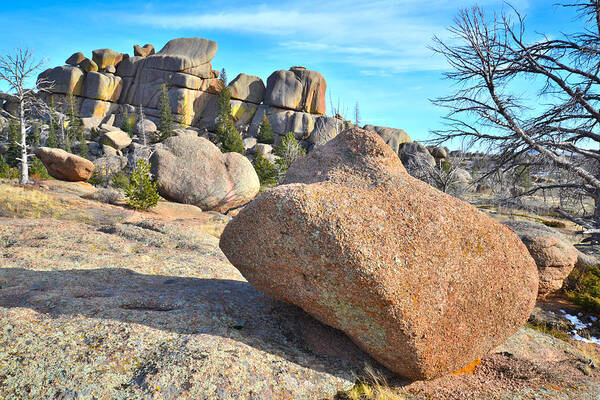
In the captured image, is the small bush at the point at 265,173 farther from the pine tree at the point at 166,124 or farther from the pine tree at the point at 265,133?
the pine tree at the point at 265,133

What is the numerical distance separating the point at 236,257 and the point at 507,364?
400 centimetres

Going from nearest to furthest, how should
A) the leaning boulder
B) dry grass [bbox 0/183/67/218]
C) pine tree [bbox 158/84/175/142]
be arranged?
dry grass [bbox 0/183/67/218] < the leaning boulder < pine tree [bbox 158/84/175/142]

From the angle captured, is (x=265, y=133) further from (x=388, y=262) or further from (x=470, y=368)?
(x=388, y=262)

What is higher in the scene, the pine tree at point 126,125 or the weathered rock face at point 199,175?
the pine tree at point 126,125

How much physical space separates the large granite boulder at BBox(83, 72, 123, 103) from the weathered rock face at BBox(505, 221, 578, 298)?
201ft

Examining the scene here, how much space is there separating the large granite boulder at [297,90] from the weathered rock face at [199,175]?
35846 millimetres

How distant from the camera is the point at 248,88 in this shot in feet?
185

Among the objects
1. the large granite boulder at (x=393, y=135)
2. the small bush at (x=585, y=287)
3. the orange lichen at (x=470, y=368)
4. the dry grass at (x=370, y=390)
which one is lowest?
the small bush at (x=585, y=287)

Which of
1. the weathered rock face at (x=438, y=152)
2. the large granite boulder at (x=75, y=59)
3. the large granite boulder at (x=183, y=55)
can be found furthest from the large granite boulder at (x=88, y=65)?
the weathered rock face at (x=438, y=152)

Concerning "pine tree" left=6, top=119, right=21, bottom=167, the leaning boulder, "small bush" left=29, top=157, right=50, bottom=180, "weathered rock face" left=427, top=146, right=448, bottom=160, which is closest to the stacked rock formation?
the leaning boulder

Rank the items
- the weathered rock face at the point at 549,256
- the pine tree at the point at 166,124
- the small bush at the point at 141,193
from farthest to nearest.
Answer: the pine tree at the point at 166,124
the small bush at the point at 141,193
the weathered rock face at the point at 549,256

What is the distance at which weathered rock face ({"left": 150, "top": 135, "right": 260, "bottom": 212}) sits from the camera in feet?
65.5

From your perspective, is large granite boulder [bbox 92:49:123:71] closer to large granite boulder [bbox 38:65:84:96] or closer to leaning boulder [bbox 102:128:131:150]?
large granite boulder [bbox 38:65:84:96]

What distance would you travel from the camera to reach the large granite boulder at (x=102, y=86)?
53.5 metres
